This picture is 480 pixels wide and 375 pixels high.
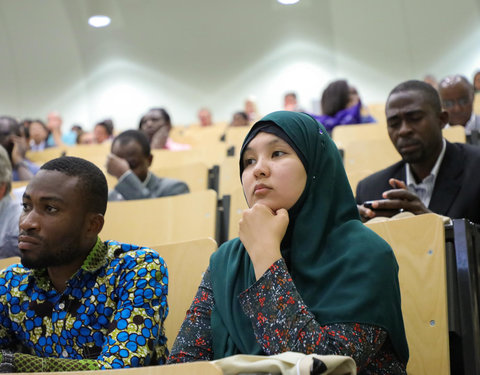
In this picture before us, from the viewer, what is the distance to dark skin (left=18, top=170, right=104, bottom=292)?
1.60 meters

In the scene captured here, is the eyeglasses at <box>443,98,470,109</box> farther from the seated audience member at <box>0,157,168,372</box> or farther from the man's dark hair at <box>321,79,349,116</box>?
the seated audience member at <box>0,157,168,372</box>

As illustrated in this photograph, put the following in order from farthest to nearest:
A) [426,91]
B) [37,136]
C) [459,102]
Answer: [37,136]
[459,102]
[426,91]

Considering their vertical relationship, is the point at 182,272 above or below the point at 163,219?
below

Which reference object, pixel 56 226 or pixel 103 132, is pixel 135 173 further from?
pixel 103 132

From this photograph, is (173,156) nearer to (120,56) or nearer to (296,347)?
(296,347)

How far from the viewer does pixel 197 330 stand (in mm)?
1509

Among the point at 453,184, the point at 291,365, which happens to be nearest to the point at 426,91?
the point at 453,184

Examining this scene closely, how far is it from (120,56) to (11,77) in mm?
1938

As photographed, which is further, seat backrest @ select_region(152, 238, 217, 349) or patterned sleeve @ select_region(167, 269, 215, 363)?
seat backrest @ select_region(152, 238, 217, 349)

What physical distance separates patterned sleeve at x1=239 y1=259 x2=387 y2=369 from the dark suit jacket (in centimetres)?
127

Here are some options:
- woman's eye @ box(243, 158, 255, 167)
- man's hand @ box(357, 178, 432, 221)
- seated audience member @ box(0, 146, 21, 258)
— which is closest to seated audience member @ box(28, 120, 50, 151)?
seated audience member @ box(0, 146, 21, 258)

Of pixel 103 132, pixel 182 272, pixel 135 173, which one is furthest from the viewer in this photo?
pixel 103 132

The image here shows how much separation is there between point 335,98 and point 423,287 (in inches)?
122

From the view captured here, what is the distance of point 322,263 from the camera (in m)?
1.41
